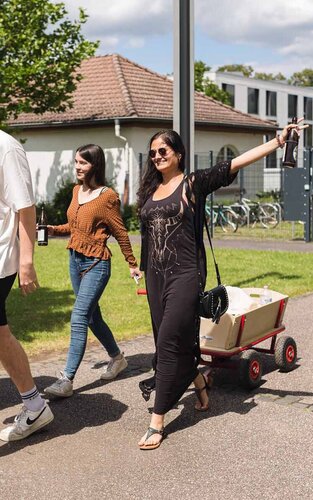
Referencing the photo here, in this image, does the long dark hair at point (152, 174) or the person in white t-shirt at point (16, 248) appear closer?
the person in white t-shirt at point (16, 248)

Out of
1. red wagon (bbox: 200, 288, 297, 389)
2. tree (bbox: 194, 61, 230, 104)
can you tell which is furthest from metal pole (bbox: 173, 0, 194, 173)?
tree (bbox: 194, 61, 230, 104)

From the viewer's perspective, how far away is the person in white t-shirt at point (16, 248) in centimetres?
427

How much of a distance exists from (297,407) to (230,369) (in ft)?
2.85

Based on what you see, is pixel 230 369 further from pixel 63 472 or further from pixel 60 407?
pixel 63 472

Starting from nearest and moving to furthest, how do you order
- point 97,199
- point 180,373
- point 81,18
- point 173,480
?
point 173,480 < point 180,373 < point 97,199 < point 81,18

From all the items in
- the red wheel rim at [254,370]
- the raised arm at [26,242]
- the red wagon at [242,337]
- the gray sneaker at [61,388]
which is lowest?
the gray sneaker at [61,388]

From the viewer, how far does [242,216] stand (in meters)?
24.0

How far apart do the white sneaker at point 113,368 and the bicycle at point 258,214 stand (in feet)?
58.2

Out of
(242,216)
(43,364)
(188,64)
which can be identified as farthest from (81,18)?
(43,364)

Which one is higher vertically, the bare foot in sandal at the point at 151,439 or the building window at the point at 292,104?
the building window at the point at 292,104

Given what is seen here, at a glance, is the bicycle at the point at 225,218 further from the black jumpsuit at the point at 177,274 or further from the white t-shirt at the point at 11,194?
the white t-shirt at the point at 11,194

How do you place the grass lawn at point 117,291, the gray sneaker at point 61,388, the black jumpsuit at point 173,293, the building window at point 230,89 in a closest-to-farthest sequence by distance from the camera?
the black jumpsuit at point 173,293, the gray sneaker at point 61,388, the grass lawn at point 117,291, the building window at point 230,89

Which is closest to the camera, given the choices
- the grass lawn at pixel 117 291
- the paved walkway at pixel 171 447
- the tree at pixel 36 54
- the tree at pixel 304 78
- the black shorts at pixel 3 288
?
the paved walkway at pixel 171 447

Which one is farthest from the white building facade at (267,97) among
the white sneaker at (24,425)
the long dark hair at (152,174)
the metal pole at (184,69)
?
the white sneaker at (24,425)
